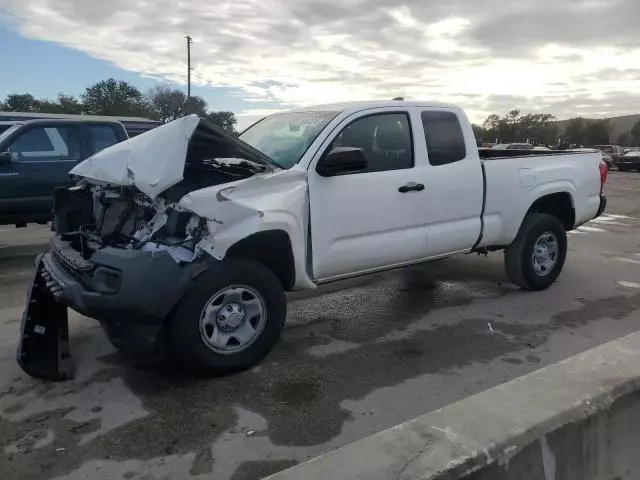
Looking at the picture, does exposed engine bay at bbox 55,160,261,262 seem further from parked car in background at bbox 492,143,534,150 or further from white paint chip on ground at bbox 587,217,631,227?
white paint chip on ground at bbox 587,217,631,227

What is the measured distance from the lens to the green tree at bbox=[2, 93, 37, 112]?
46.6 metres

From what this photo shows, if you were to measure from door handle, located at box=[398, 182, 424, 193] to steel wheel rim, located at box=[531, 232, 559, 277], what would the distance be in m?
2.01

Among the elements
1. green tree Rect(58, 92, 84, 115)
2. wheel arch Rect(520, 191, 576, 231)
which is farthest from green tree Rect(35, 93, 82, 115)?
wheel arch Rect(520, 191, 576, 231)

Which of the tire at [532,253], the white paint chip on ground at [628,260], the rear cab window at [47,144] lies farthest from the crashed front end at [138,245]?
the white paint chip on ground at [628,260]

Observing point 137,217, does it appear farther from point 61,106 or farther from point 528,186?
point 61,106

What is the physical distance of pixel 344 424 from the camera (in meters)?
3.48

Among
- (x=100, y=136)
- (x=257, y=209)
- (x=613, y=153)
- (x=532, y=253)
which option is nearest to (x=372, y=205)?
(x=257, y=209)

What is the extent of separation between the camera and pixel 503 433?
2230mm

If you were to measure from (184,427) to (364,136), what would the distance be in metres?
2.77

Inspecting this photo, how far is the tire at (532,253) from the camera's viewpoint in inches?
243

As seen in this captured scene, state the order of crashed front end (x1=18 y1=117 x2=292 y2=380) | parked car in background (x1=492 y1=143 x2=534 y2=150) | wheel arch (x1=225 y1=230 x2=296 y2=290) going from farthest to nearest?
1. parked car in background (x1=492 y1=143 x2=534 y2=150)
2. wheel arch (x1=225 y1=230 x2=296 y2=290)
3. crashed front end (x1=18 y1=117 x2=292 y2=380)

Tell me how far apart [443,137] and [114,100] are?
171ft

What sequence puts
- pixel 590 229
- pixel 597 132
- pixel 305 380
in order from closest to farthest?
pixel 305 380 → pixel 590 229 → pixel 597 132

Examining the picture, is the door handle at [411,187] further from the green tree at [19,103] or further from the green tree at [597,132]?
the green tree at [597,132]
